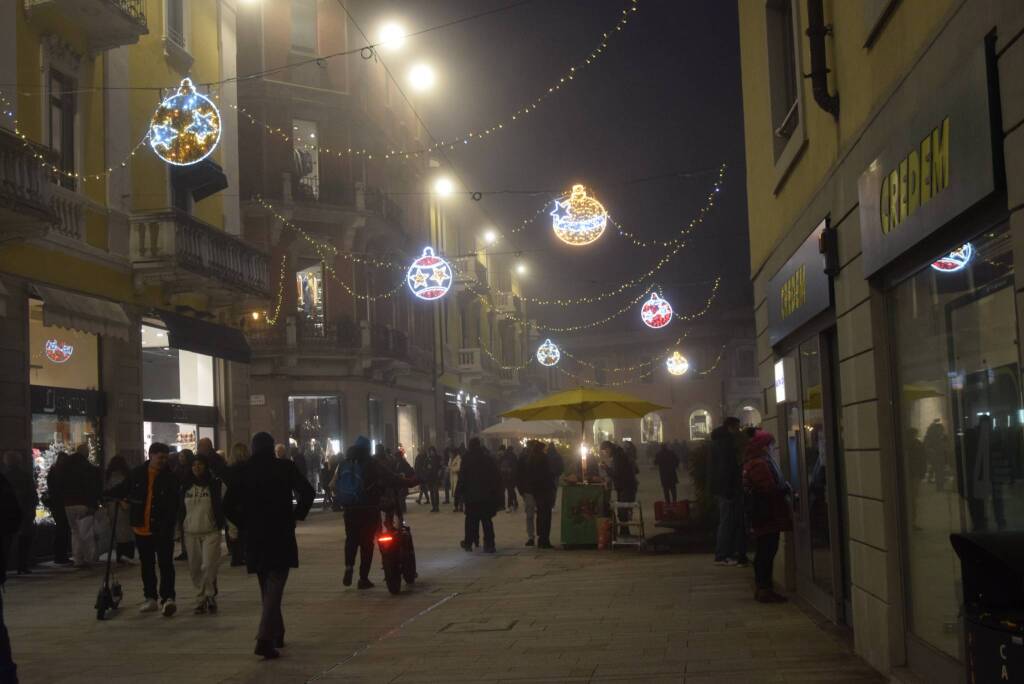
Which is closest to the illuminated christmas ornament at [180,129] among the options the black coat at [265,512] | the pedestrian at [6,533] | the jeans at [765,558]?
the black coat at [265,512]

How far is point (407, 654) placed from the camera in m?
9.48

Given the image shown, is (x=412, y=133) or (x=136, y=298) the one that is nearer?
(x=136, y=298)

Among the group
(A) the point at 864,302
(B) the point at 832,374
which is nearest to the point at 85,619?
(B) the point at 832,374

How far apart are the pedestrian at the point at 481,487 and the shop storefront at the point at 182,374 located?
6210 mm

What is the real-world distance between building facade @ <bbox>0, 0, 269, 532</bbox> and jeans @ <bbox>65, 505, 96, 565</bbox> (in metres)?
1.09

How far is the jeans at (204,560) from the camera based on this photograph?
1216 centimetres

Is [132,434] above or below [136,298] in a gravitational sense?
below

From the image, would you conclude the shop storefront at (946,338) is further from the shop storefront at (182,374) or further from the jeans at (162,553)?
the shop storefront at (182,374)

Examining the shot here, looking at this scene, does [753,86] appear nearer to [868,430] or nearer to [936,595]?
[868,430]

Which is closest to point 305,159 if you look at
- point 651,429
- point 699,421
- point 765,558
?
point 765,558

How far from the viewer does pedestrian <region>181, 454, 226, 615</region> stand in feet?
39.8

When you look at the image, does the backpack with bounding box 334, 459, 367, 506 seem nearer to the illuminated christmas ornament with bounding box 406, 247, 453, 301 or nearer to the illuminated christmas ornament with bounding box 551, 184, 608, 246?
the illuminated christmas ornament with bounding box 551, 184, 608, 246

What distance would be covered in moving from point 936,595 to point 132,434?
53.5ft

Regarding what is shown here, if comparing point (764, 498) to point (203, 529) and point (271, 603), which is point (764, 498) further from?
point (203, 529)
